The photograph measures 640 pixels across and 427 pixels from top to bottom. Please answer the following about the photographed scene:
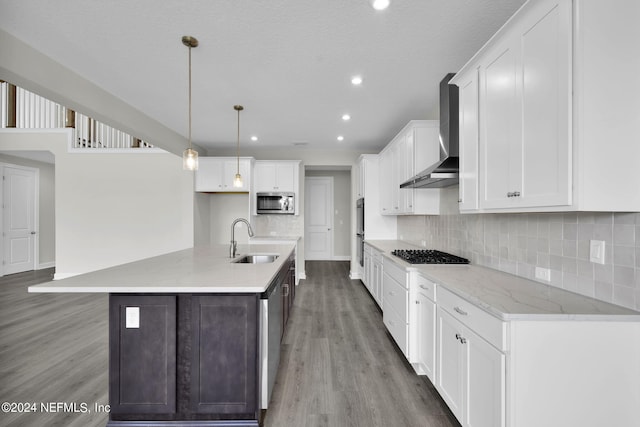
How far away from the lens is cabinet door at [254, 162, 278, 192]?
555cm

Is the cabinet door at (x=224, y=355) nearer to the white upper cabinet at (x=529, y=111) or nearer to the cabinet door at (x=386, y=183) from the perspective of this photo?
the white upper cabinet at (x=529, y=111)

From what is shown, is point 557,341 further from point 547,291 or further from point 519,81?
point 519,81

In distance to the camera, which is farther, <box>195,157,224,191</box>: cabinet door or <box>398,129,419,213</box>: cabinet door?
<box>195,157,224,191</box>: cabinet door

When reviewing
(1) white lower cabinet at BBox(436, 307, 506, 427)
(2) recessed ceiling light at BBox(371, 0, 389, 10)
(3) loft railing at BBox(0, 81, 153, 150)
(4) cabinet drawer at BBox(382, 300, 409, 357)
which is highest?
(3) loft railing at BBox(0, 81, 153, 150)

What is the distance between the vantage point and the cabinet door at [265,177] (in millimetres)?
5555

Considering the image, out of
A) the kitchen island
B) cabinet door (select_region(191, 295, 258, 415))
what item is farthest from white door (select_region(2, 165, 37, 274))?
cabinet door (select_region(191, 295, 258, 415))

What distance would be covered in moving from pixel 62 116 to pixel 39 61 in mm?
4417

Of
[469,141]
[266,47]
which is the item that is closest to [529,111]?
[469,141]

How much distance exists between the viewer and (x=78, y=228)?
5684 mm

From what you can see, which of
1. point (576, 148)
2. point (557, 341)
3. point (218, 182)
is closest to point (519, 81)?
point (576, 148)

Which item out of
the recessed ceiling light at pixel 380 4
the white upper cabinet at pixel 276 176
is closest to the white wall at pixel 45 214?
the white upper cabinet at pixel 276 176

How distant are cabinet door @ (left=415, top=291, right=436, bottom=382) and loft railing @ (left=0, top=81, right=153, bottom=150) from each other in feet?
17.8

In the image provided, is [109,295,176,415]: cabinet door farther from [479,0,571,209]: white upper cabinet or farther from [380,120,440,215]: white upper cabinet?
[380,120,440,215]: white upper cabinet

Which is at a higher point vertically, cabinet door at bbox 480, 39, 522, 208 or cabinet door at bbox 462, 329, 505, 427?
cabinet door at bbox 480, 39, 522, 208
